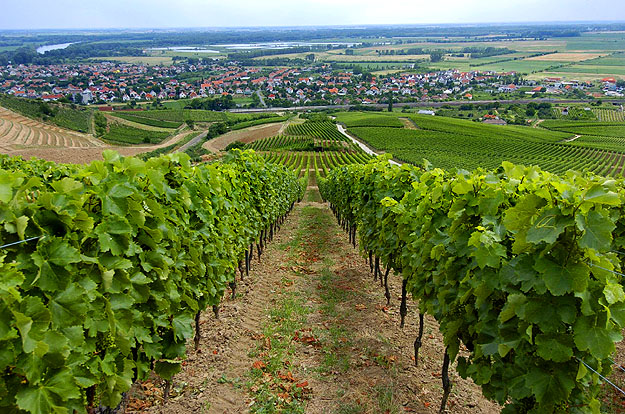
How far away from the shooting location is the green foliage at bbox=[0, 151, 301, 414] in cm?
249

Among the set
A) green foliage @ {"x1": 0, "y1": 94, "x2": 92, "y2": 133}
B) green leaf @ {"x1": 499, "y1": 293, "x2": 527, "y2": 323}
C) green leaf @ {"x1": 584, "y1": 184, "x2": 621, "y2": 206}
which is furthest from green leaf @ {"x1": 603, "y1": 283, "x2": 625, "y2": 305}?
green foliage @ {"x1": 0, "y1": 94, "x2": 92, "y2": 133}

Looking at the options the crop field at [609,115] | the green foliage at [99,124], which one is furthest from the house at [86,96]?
the crop field at [609,115]

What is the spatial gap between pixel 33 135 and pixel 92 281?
7484 cm

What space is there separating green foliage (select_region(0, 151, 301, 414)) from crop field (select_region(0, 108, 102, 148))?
62.9 m

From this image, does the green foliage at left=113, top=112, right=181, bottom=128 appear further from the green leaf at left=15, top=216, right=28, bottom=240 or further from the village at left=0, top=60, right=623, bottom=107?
the green leaf at left=15, top=216, right=28, bottom=240

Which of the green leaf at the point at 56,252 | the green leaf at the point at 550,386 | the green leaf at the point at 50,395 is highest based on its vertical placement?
the green leaf at the point at 56,252

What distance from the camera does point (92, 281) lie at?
3.01 meters

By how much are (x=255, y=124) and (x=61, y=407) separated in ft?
318

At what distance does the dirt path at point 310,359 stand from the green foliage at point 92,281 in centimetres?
92

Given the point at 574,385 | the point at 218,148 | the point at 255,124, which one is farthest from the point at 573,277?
the point at 255,124

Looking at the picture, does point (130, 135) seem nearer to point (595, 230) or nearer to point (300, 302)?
point (300, 302)

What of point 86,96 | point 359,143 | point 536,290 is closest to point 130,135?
point 359,143

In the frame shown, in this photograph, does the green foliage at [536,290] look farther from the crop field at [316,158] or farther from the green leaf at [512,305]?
the crop field at [316,158]

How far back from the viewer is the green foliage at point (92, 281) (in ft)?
8.18
